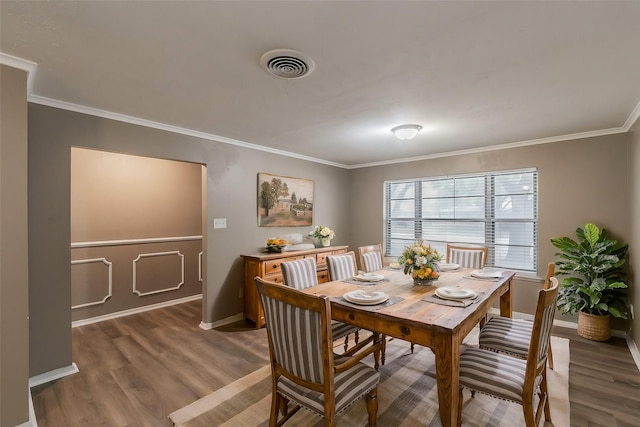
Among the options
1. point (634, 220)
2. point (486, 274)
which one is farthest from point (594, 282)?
point (486, 274)

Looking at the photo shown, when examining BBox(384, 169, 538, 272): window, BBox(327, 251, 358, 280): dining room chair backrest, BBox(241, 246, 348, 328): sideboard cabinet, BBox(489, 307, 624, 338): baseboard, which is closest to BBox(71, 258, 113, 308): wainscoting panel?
BBox(241, 246, 348, 328): sideboard cabinet

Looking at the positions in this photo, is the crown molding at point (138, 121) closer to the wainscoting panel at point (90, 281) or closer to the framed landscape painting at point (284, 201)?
the framed landscape painting at point (284, 201)

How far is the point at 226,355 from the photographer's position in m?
2.96

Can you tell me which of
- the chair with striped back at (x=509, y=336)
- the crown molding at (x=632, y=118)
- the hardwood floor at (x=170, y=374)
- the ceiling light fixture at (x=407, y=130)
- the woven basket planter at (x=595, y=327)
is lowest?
the hardwood floor at (x=170, y=374)

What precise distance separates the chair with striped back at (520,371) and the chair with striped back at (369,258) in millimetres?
1613

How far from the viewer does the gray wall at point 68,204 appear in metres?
2.48

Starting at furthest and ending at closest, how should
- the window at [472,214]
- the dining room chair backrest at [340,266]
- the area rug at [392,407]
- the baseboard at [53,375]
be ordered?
the window at [472,214] < the dining room chair backrest at [340,266] < the baseboard at [53,375] < the area rug at [392,407]

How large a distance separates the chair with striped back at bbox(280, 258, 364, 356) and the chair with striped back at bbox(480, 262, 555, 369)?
1025 mm

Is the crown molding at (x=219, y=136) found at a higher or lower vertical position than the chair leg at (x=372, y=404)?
higher

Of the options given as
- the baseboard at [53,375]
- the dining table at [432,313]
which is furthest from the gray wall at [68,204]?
the dining table at [432,313]

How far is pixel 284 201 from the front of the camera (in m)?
4.61

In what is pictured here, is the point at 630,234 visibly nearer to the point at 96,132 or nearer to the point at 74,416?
the point at 74,416

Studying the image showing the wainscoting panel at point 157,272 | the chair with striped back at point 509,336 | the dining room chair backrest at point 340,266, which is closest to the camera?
the chair with striped back at point 509,336

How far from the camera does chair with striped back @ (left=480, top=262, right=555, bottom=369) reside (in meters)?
2.12
